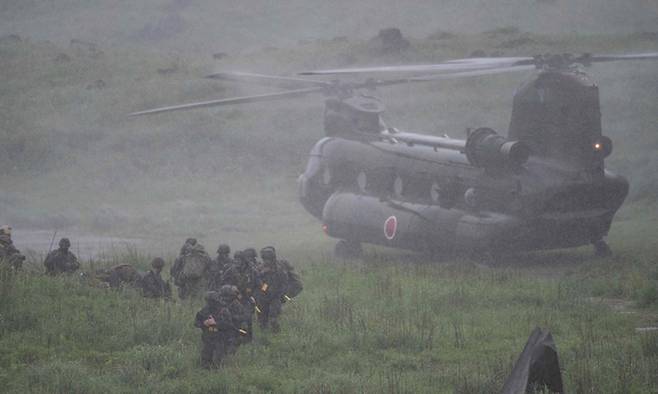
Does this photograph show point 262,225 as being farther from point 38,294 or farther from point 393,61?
point 393,61

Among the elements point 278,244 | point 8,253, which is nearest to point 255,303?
point 8,253

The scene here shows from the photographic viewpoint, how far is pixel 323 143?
24.0m

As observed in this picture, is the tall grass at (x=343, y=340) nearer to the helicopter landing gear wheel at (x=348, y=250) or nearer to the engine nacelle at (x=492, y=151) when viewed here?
the engine nacelle at (x=492, y=151)

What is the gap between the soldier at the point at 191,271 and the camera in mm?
15766

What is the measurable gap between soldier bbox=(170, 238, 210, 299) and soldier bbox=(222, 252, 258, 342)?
2.34 meters

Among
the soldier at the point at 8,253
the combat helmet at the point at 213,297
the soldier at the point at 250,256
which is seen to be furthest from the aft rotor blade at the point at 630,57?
the soldier at the point at 8,253

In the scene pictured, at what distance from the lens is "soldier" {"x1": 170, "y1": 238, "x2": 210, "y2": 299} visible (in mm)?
15766

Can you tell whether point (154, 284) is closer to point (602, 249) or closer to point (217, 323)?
point (217, 323)

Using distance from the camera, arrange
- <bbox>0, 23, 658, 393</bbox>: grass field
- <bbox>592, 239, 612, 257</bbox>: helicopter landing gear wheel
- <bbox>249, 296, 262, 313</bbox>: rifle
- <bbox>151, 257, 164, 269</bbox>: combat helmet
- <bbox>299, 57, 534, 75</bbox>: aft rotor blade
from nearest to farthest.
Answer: <bbox>0, 23, 658, 393</bbox>: grass field
<bbox>249, 296, 262, 313</bbox>: rifle
<bbox>151, 257, 164, 269</bbox>: combat helmet
<bbox>299, 57, 534, 75</bbox>: aft rotor blade
<bbox>592, 239, 612, 257</bbox>: helicopter landing gear wheel

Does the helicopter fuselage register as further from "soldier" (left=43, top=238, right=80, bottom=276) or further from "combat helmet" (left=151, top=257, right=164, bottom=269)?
"soldier" (left=43, top=238, right=80, bottom=276)

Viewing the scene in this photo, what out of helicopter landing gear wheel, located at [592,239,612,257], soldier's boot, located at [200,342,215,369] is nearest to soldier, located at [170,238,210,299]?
soldier's boot, located at [200,342,215,369]

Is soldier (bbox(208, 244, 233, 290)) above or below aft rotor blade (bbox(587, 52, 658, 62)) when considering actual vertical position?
below

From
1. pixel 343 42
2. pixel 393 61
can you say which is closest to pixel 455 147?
pixel 393 61

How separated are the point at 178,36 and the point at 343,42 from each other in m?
26.3
